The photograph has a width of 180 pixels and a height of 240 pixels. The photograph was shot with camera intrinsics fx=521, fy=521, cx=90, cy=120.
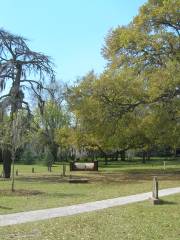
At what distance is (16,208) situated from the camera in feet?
54.3

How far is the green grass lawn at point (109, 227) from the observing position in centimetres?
1144

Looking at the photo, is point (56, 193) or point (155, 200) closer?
point (155, 200)

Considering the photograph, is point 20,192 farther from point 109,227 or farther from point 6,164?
point 6,164

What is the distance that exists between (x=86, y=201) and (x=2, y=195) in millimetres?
4391

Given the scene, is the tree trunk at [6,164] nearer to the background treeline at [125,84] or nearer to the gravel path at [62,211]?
the background treeline at [125,84]

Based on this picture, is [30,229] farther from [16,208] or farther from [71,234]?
[16,208]

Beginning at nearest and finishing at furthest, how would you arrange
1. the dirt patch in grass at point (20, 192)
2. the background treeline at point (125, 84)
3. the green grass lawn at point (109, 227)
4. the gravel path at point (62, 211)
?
1. the green grass lawn at point (109, 227)
2. the gravel path at point (62, 211)
3. the dirt patch in grass at point (20, 192)
4. the background treeline at point (125, 84)

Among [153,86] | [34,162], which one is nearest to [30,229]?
[153,86]

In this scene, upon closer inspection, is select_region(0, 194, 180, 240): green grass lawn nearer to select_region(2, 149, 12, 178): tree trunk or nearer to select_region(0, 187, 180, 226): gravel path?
select_region(0, 187, 180, 226): gravel path

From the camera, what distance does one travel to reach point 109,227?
1269 centimetres

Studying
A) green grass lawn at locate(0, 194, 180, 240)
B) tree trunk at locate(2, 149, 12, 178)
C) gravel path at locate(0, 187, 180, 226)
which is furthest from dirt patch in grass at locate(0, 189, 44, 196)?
tree trunk at locate(2, 149, 12, 178)

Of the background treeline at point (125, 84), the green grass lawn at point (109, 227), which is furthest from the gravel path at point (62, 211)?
the background treeline at point (125, 84)

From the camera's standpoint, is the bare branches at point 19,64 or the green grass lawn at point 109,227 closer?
the green grass lawn at point 109,227

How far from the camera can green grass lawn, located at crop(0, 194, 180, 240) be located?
1144 centimetres
